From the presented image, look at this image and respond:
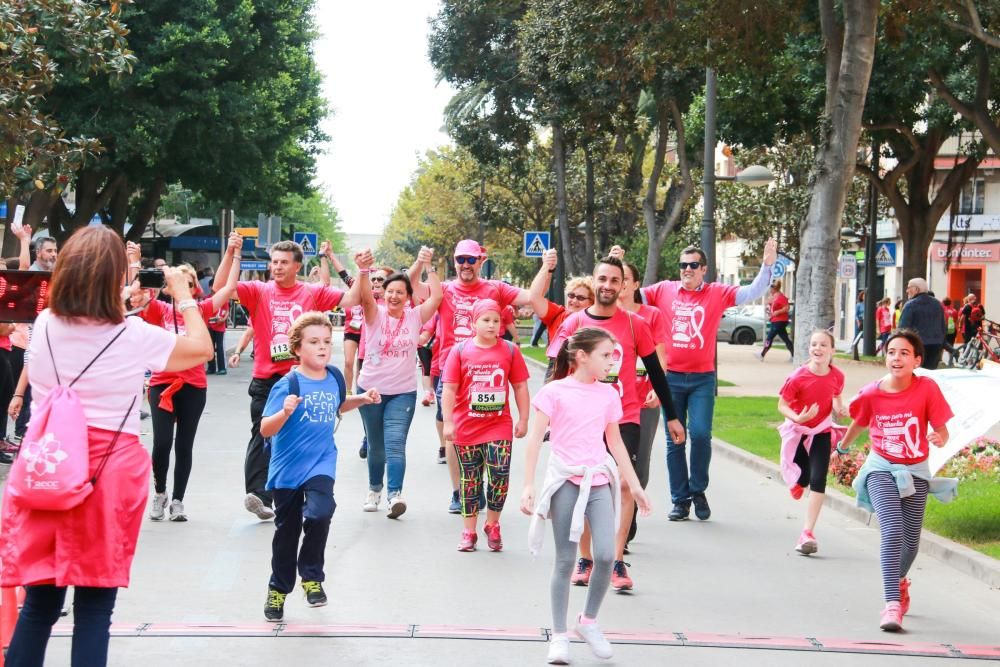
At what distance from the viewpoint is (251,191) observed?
1443 inches

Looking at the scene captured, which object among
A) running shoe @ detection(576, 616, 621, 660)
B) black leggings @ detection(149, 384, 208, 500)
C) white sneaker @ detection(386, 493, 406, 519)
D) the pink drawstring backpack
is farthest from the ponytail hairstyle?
black leggings @ detection(149, 384, 208, 500)

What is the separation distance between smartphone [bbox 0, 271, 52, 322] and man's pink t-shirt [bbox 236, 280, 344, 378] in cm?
218

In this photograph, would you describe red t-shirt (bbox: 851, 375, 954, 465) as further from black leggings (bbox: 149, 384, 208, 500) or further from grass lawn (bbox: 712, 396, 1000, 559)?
black leggings (bbox: 149, 384, 208, 500)

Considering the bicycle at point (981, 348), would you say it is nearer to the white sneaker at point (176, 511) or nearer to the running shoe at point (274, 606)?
the white sneaker at point (176, 511)

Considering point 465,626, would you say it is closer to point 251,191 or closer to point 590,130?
point 590,130

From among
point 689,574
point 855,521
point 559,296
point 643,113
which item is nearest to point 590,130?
point 643,113

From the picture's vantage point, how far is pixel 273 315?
920cm

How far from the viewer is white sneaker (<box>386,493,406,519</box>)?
984 cm

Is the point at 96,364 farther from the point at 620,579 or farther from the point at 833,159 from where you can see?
the point at 833,159

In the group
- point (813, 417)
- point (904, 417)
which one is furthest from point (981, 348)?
Answer: point (904, 417)

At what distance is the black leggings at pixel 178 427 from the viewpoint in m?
9.48

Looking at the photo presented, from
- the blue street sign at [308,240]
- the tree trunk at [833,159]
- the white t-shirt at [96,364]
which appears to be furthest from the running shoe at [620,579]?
the blue street sign at [308,240]

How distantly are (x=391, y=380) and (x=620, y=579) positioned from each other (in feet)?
9.34

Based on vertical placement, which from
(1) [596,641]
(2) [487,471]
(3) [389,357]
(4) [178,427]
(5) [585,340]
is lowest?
(1) [596,641]
